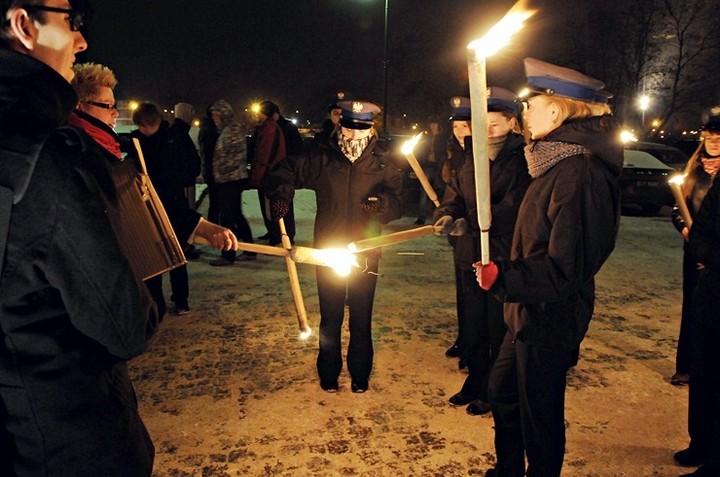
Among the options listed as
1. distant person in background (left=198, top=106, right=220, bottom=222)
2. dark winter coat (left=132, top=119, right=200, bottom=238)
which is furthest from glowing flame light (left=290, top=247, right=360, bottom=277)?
distant person in background (left=198, top=106, right=220, bottom=222)

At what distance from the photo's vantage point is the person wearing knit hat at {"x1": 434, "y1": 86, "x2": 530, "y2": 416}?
392 centimetres

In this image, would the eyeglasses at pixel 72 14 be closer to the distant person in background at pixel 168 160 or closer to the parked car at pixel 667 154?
the distant person in background at pixel 168 160

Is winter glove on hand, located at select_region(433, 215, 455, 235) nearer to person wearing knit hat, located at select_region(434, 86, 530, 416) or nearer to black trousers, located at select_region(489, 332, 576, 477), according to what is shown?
person wearing knit hat, located at select_region(434, 86, 530, 416)

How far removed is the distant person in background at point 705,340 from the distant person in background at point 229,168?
6.08m

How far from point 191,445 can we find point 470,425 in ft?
6.18

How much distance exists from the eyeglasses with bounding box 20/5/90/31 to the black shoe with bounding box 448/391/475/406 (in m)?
3.45

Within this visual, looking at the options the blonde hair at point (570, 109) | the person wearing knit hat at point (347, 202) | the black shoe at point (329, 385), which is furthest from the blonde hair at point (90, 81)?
the black shoe at point (329, 385)

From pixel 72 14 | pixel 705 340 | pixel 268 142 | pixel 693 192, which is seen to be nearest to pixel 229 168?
pixel 268 142

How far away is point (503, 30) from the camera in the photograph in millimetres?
2162

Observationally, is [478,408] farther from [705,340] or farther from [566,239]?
[566,239]

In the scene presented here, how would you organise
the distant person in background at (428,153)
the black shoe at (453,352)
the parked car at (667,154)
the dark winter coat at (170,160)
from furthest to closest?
the parked car at (667,154) → the distant person in background at (428,153) → the dark winter coat at (170,160) → the black shoe at (453,352)

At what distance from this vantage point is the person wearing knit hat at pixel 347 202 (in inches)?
160

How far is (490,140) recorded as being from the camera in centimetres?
400

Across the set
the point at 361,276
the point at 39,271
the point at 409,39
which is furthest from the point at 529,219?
the point at 409,39
